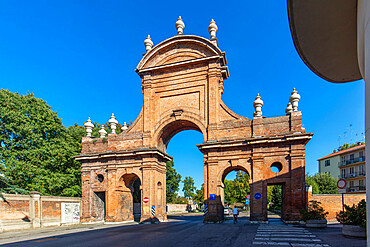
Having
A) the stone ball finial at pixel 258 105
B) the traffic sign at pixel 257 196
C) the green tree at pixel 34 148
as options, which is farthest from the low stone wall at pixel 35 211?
the stone ball finial at pixel 258 105

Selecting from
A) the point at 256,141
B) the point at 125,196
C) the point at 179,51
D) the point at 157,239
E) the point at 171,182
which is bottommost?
the point at 171,182

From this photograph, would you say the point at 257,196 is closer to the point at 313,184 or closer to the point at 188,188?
the point at 313,184

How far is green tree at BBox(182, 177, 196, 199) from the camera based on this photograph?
192 ft

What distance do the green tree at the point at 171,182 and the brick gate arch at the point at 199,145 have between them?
19.9 metres

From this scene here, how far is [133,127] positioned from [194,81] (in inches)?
290

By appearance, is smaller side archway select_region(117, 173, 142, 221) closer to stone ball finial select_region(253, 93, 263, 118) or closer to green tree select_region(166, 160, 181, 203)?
stone ball finial select_region(253, 93, 263, 118)

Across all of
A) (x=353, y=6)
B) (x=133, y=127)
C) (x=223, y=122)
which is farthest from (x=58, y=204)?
(x=353, y=6)

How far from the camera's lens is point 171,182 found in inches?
1801

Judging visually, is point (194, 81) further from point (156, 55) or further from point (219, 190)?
point (219, 190)

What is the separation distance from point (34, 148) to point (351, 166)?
49.4 m

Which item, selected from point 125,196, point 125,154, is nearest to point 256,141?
point 125,154

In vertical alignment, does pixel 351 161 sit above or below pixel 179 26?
below

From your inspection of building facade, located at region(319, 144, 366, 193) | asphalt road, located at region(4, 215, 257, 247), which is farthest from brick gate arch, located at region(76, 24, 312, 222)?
building facade, located at region(319, 144, 366, 193)

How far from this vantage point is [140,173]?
23188 millimetres
